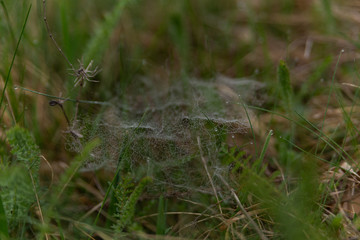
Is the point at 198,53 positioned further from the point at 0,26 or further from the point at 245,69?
the point at 0,26

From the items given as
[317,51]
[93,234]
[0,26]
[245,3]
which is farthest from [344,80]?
[0,26]

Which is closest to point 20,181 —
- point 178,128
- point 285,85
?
point 178,128

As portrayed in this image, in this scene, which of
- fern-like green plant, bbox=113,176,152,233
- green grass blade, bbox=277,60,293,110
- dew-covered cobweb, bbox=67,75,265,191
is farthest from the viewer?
green grass blade, bbox=277,60,293,110

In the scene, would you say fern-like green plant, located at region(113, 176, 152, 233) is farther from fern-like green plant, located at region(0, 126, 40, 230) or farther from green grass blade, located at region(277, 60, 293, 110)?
green grass blade, located at region(277, 60, 293, 110)

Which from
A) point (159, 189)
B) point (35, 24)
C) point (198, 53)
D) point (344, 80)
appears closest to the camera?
point (159, 189)

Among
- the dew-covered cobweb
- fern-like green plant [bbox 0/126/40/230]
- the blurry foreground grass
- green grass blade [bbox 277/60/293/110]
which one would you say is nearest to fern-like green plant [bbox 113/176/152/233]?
the blurry foreground grass

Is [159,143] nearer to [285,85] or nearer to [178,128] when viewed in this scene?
[178,128]

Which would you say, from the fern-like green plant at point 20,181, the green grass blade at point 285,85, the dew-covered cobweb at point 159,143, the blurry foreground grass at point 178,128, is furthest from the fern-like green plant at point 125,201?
the green grass blade at point 285,85

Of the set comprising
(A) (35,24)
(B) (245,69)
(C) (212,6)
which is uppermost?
(A) (35,24)
